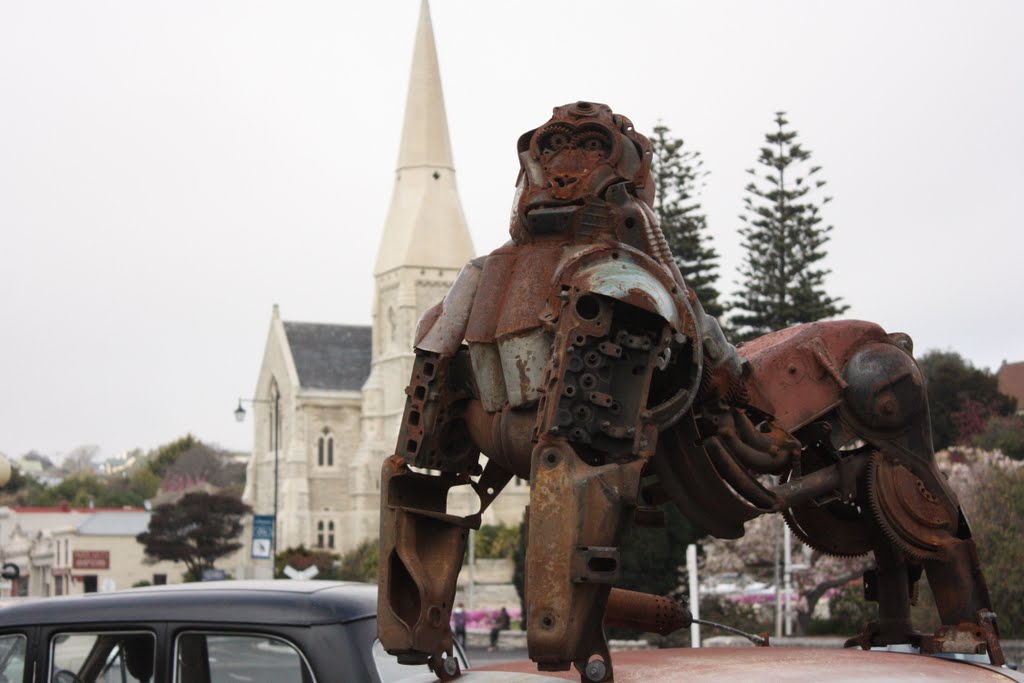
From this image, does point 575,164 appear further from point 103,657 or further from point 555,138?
point 103,657

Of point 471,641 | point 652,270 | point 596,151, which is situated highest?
point 596,151

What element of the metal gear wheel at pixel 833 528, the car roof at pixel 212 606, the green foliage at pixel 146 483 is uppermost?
the green foliage at pixel 146 483

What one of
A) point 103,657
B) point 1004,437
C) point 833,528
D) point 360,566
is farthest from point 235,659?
point 360,566

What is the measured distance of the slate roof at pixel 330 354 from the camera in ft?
392

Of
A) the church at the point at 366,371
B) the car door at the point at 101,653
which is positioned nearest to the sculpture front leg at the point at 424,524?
the car door at the point at 101,653

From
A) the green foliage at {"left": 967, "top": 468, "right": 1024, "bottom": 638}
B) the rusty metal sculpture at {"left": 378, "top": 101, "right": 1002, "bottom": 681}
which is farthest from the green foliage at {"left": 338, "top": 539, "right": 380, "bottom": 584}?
the rusty metal sculpture at {"left": 378, "top": 101, "right": 1002, "bottom": 681}

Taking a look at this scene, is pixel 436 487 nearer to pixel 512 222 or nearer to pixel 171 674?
pixel 512 222

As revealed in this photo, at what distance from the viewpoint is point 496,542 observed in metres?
89.9

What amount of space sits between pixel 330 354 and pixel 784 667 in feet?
391

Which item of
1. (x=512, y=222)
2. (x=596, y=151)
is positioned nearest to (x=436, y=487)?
(x=512, y=222)

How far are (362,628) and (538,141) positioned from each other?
113 inches

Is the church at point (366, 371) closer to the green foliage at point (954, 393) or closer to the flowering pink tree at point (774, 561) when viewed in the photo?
the green foliage at point (954, 393)

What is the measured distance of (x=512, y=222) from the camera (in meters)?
5.36

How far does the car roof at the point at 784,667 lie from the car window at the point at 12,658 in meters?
3.42
